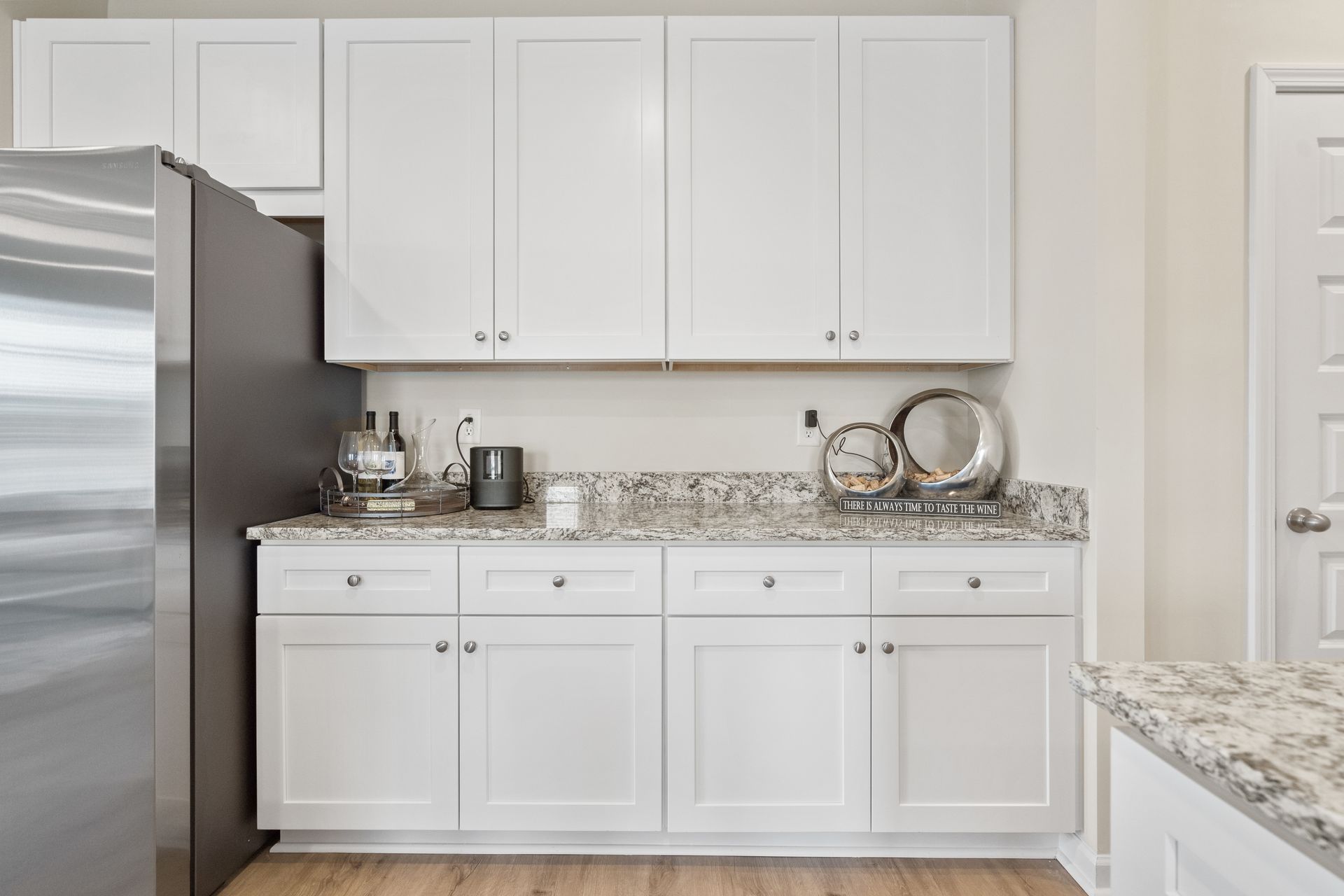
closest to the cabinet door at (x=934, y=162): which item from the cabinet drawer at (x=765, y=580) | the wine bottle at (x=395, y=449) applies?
the cabinet drawer at (x=765, y=580)

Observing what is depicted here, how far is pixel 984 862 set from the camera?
5.81 feet

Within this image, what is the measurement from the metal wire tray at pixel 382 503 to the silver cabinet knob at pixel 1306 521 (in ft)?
7.09

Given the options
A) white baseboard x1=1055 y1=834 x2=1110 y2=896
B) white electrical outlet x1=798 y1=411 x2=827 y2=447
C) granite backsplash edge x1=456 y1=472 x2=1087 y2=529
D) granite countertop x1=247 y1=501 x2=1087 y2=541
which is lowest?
white baseboard x1=1055 y1=834 x2=1110 y2=896

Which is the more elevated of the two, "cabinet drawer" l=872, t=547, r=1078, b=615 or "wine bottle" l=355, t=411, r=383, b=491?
"wine bottle" l=355, t=411, r=383, b=491

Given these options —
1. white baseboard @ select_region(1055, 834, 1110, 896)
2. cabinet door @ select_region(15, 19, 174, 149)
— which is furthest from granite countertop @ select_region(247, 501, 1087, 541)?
cabinet door @ select_region(15, 19, 174, 149)

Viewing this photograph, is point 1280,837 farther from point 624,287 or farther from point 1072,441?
point 624,287

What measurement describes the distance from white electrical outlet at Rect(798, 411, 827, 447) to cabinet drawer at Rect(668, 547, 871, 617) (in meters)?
0.65

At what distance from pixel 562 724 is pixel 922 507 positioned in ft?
3.60

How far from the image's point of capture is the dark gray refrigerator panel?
5.17 ft

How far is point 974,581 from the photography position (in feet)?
5.60

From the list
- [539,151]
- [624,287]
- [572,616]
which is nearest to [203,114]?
[539,151]

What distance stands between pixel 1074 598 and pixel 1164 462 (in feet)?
1.31

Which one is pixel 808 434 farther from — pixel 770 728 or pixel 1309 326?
pixel 1309 326

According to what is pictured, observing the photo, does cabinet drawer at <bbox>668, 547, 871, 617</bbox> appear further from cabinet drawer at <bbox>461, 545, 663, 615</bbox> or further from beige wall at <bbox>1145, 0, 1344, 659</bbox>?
beige wall at <bbox>1145, 0, 1344, 659</bbox>
